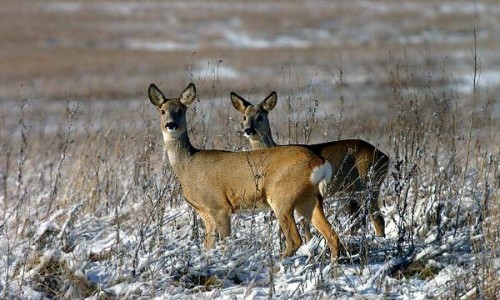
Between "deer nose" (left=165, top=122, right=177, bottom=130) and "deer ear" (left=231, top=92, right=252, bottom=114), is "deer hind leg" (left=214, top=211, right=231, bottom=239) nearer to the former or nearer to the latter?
"deer nose" (left=165, top=122, right=177, bottom=130)

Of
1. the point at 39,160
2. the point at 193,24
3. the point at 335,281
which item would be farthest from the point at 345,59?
the point at 335,281

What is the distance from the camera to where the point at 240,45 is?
36.8 m

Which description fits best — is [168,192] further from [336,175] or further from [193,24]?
[193,24]

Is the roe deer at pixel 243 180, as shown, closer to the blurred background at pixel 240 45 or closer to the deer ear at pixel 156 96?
the deer ear at pixel 156 96

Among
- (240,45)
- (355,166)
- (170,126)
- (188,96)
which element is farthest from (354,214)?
(240,45)

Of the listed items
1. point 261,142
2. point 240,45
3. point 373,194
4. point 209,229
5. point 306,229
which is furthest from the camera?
point 240,45

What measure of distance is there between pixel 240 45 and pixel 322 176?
29.7m

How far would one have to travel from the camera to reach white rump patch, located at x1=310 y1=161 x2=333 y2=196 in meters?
7.39

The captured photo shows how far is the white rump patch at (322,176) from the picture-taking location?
7.39m

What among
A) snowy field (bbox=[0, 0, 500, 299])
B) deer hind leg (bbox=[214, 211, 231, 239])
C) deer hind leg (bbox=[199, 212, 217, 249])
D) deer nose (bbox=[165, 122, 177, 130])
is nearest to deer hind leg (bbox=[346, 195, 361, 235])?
snowy field (bbox=[0, 0, 500, 299])

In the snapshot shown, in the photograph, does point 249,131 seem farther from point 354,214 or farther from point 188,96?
point 354,214

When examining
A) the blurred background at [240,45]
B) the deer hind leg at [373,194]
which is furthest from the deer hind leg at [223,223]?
the blurred background at [240,45]

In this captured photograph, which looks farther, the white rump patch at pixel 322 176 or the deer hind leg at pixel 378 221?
the deer hind leg at pixel 378 221

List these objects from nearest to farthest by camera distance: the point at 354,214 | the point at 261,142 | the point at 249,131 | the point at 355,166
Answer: the point at 354,214, the point at 355,166, the point at 249,131, the point at 261,142
